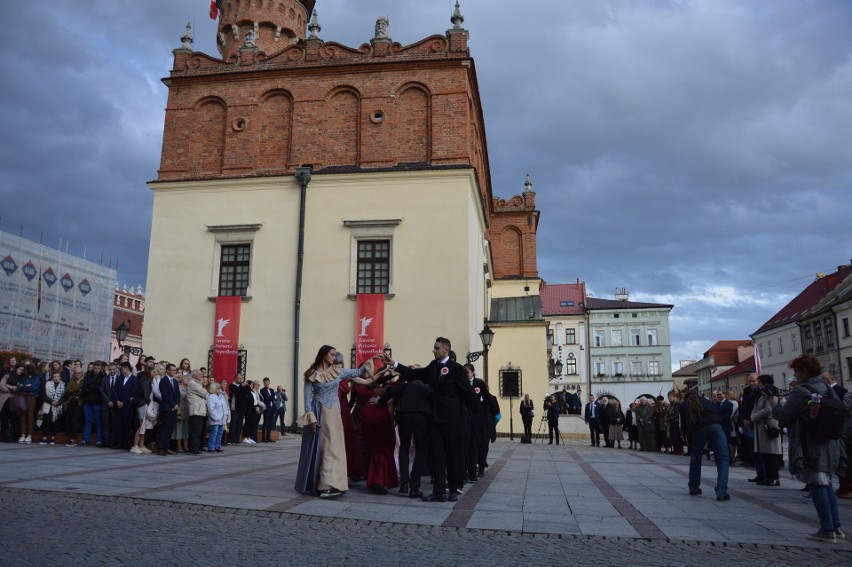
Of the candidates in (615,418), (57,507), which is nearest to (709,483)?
(57,507)

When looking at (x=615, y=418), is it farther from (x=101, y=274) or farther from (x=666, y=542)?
(x=101, y=274)

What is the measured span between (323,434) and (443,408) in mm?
1565

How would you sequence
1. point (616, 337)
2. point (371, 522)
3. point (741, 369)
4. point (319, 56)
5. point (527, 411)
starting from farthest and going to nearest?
point (616, 337), point (741, 369), point (319, 56), point (527, 411), point (371, 522)

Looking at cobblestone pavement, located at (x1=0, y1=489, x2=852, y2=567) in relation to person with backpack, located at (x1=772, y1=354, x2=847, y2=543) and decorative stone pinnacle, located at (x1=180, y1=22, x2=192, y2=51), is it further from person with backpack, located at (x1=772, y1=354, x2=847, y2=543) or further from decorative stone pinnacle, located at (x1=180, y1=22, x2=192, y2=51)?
decorative stone pinnacle, located at (x1=180, y1=22, x2=192, y2=51)

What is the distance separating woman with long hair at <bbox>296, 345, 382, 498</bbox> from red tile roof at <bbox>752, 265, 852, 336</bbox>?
54.2 m

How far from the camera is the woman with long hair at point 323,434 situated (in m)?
8.00

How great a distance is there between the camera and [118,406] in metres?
13.6

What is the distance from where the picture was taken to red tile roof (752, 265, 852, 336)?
178ft

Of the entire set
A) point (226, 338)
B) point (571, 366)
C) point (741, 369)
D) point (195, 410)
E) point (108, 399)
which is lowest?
point (195, 410)

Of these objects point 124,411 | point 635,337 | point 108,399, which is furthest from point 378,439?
point 635,337

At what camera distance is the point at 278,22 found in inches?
1227

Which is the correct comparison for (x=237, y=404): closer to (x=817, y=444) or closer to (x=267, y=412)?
(x=267, y=412)

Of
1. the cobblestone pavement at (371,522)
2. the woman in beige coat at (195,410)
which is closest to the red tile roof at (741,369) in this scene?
the woman in beige coat at (195,410)

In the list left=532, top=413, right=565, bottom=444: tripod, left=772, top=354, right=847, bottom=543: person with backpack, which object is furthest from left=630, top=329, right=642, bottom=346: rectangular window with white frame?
left=772, top=354, right=847, bottom=543: person with backpack
